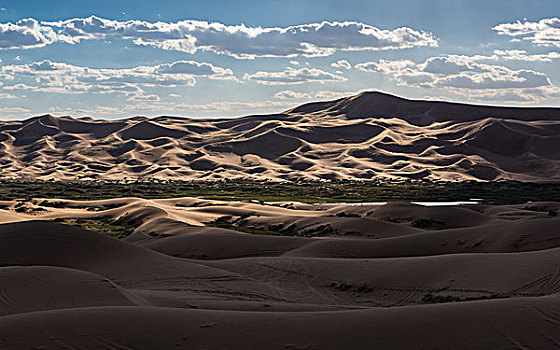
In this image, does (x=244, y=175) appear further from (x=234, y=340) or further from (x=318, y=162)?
(x=234, y=340)

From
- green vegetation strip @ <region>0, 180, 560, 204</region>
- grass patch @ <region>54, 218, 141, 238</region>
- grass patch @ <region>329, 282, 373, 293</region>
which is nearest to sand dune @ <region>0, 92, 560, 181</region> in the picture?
green vegetation strip @ <region>0, 180, 560, 204</region>

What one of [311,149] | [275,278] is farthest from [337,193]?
[311,149]

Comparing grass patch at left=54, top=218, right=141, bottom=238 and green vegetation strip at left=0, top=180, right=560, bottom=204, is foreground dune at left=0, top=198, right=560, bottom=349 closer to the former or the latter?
grass patch at left=54, top=218, right=141, bottom=238

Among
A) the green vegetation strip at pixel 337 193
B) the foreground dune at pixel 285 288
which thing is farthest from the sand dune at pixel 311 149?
the foreground dune at pixel 285 288

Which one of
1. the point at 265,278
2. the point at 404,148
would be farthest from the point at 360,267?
the point at 404,148

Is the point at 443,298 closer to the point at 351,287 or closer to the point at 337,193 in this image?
the point at 351,287

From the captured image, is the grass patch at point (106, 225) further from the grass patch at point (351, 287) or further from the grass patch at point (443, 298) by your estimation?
the grass patch at point (443, 298)
